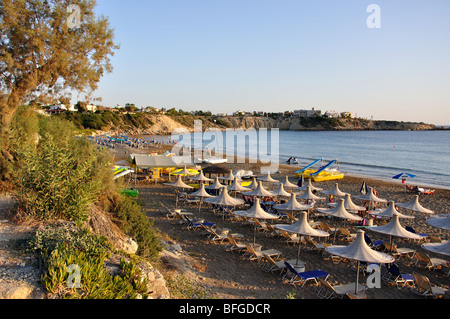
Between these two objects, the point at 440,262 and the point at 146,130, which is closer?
the point at 440,262

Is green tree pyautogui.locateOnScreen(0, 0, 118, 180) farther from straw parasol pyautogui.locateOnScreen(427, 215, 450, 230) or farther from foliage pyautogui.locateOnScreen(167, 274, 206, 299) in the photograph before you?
straw parasol pyautogui.locateOnScreen(427, 215, 450, 230)

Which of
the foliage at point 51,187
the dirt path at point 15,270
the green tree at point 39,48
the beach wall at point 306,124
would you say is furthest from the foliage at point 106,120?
the dirt path at point 15,270

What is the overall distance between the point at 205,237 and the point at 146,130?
89.0 m

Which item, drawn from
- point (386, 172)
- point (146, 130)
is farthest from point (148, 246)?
point (146, 130)

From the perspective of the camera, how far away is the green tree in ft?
36.4

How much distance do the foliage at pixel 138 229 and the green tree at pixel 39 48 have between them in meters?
4.81

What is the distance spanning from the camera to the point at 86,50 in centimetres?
1234

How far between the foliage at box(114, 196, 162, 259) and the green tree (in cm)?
481

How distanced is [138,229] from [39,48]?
25.0 ft

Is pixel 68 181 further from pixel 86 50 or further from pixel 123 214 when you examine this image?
pixel 86 50

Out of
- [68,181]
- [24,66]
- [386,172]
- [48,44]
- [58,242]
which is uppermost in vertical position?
[48,44]
